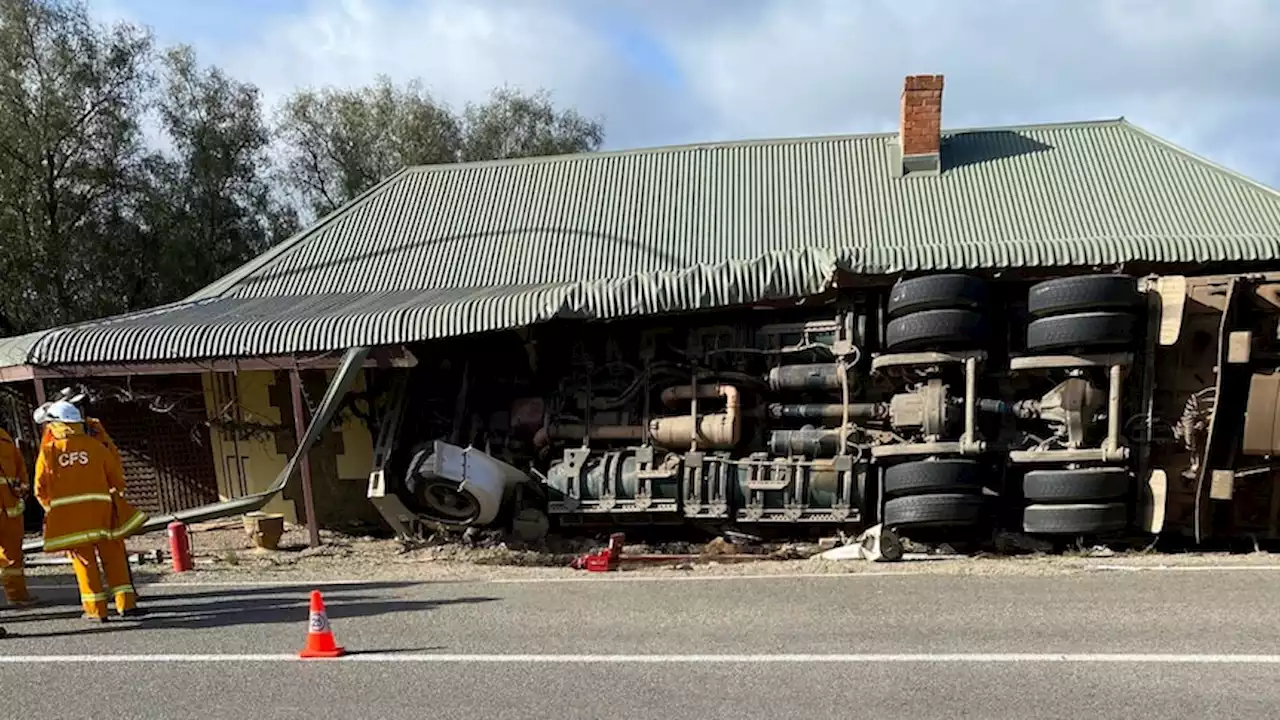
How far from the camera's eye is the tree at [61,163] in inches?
778

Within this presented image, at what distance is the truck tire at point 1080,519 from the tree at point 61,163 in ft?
70.6

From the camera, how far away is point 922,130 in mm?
13930

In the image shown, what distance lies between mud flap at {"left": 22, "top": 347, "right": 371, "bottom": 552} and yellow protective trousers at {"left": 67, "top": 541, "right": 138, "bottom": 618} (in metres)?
2.24

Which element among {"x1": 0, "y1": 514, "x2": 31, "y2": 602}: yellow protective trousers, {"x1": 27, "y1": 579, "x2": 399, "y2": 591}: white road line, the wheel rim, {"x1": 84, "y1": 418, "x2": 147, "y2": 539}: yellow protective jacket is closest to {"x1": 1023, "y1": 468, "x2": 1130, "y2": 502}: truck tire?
{"x1": 27, "y1": 579, "x2": 399, "y2": 591}: white road line

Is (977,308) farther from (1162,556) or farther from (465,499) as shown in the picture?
(465,499)

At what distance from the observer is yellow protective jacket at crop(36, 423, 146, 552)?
20.6 feet

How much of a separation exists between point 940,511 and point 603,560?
3.04 m

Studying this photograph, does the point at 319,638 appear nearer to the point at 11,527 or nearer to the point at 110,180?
the point at 11,527

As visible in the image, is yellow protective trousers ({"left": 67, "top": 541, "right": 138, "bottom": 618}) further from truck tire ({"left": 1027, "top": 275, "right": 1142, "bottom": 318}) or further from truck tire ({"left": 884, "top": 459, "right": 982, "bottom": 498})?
truck tire ({"left": 1027, "top": 275, "right": 1142, "bottom": 318})

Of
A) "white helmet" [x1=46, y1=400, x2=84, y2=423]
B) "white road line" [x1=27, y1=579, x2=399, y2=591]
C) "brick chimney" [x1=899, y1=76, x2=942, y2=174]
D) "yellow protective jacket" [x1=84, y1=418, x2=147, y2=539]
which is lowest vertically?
"white road line" [x1=27, y1=579, x2=399, y2=591]

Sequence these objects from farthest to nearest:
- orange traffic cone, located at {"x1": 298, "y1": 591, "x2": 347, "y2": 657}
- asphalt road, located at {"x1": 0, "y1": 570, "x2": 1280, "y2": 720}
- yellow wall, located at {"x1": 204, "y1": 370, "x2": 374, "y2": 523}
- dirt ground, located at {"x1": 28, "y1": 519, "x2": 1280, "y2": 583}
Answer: yellow wall, located at {"x1": 204, "y1": 370, "x2": 374, "y2": 523} → dirt ground, located at {"x1": 28, "y1": 519, "x2": 1280, "y2": 583} → orange traffic cone, located at {"x1": 298, "y1": 591, "x2": 347, "y2": 657} → asphalt road, located at {"x1": 0, "y1": 570, "x2": 1280, "y2": 720}

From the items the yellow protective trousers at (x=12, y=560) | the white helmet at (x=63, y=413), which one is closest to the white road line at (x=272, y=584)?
the yellow protective trousers at (x=12, y=560)

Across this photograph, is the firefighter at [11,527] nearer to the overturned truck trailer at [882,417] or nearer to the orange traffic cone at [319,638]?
the overturned truck trailer at [882,417]

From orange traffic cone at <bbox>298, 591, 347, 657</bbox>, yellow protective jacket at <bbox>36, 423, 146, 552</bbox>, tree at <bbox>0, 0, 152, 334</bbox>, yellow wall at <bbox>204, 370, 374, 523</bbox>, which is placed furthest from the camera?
tree at <bbox>0, 0, 152, 334</bbox>
